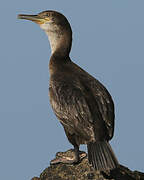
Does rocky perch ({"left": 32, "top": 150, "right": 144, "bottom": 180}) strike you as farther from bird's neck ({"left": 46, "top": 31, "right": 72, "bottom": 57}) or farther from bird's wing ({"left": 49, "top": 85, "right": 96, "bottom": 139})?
bird's neck ({"left": 46, "top": 31, "right": 72, "bottom": 57})

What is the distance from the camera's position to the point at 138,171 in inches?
436

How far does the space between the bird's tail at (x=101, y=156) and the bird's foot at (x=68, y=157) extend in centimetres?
86

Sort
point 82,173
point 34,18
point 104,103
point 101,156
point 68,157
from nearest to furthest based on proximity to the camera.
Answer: point 101,156 < point 82,173 < point 104,103 < point 68,157 < point 34,18

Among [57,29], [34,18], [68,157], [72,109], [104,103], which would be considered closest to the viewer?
[72,109]

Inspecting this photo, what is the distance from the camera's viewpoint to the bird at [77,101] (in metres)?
9.84

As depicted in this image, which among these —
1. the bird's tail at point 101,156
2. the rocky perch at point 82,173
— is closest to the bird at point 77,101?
the bird's tail at point 101,156

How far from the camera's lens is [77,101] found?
400 inches

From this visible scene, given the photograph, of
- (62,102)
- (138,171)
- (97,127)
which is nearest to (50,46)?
(62,102)

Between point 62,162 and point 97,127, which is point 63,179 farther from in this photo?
point 97,127

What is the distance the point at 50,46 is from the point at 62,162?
252 centimetres

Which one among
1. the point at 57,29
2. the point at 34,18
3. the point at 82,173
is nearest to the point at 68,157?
the point at 82,173

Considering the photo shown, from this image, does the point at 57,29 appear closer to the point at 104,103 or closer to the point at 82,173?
the point at 104,103

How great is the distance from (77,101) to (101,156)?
3.81 feet

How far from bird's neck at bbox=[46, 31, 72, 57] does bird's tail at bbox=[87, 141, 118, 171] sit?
7.65 ft
